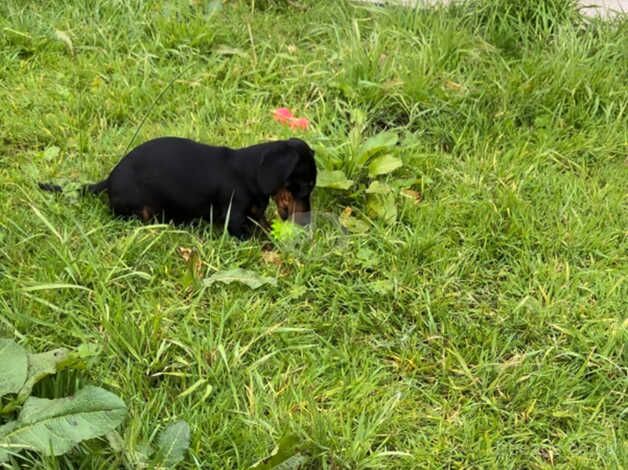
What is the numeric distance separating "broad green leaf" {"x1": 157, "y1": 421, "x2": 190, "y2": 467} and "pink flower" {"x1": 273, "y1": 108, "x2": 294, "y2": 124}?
78.1 inches

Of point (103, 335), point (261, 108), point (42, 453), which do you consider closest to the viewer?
point (42, 453)

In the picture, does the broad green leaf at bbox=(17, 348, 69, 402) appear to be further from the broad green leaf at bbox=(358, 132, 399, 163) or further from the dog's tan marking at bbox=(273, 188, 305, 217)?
the broad green leaf at bbox=(358, 132, 399, 163)

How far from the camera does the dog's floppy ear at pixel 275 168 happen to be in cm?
273

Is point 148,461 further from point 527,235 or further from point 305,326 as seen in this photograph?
point 527,235

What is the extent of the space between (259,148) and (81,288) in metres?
0.89

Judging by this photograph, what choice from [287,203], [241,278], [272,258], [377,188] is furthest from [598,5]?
[241,278]

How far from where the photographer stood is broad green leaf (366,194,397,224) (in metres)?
3.03

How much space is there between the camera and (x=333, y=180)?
310cm

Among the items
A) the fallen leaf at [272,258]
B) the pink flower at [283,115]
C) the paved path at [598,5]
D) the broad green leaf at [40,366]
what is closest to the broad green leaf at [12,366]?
the broad green leaf at [40,366]

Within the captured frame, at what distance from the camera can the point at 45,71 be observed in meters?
3.93

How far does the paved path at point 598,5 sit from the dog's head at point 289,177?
6.24ft

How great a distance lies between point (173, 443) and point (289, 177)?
45.6 inches

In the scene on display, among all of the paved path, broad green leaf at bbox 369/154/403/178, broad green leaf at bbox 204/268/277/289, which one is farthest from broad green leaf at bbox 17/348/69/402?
the paved path

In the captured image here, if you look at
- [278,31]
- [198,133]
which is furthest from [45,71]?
[278,31]
